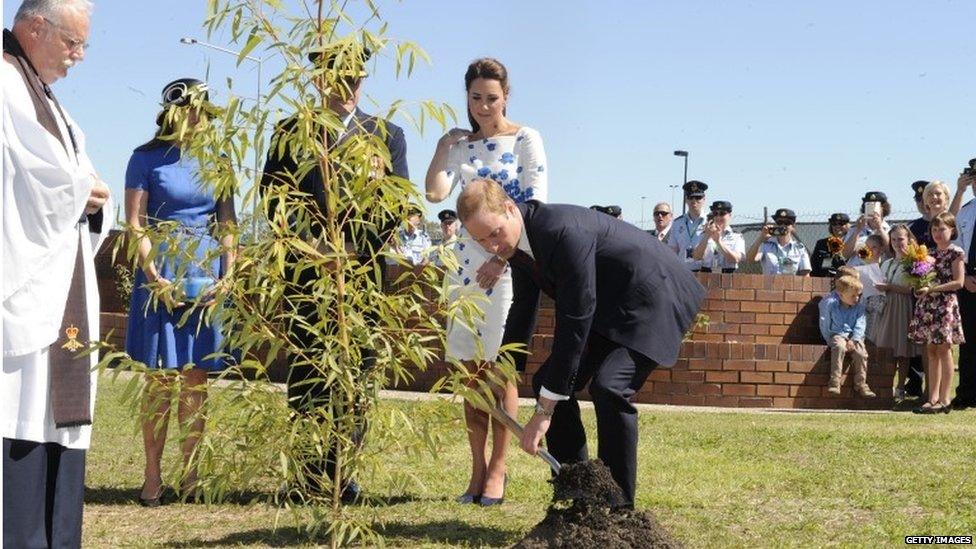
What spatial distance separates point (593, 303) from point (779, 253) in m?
10.7

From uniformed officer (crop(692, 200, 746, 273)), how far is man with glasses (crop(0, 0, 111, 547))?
1091cm

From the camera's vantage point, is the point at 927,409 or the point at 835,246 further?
the point at 835,246

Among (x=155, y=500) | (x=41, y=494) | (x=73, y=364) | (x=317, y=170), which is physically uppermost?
(x=317, y=170)

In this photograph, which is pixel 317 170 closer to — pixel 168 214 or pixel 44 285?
pixel 168 214

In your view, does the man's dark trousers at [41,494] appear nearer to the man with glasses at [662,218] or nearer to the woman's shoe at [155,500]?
the woman's shoe at [155,500]

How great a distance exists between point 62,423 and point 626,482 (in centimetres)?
255

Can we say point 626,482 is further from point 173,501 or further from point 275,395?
point 173,501

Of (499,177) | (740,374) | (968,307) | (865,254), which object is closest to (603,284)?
(499,177)

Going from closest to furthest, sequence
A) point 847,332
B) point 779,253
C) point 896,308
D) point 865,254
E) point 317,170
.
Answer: point 317,170, point 847,332, point 896,308, point 865,254, point 779,253

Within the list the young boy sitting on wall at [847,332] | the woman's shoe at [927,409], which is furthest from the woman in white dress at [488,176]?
the young boy sitting on wall at [847,332]

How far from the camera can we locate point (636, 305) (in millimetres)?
6090

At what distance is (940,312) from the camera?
13461 millimetres

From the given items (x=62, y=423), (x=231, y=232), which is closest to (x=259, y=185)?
(x=231, y=232)

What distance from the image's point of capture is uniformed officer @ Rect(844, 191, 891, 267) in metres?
15.8
